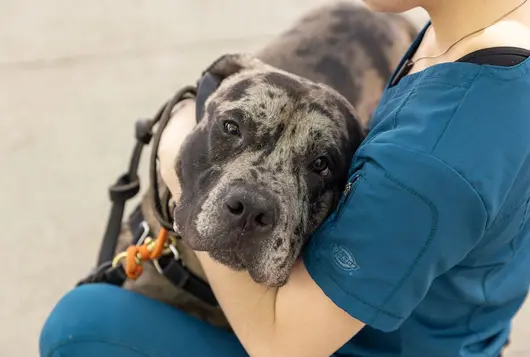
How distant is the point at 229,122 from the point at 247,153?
85 mm

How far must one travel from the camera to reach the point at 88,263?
2.78 m

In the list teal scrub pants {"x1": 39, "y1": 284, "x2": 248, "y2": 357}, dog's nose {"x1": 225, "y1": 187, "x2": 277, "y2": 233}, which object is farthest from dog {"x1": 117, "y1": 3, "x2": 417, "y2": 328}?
teal scrub pants {"x1": 39, "y1": 284, "x2": 248, "y2": 357}

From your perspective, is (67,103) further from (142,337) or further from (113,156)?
(142,337)

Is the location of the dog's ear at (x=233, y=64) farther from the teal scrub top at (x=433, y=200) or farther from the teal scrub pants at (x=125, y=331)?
the teal scrub pants at (x=125, y=331)

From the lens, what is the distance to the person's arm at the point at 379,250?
44.5 inches

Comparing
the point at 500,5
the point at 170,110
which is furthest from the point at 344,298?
the point at 170,110

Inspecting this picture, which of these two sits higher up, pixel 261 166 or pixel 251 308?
pixel 261 166

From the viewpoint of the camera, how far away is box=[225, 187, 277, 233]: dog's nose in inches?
51.1

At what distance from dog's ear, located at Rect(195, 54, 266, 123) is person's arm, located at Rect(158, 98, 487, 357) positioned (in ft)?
1.72

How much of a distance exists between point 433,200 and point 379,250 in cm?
13

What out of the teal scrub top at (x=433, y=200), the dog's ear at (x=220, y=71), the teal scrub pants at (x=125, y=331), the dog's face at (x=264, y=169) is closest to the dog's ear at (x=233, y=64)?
the dog's ear at (x=220, y=71)

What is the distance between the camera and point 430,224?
1.14 metres

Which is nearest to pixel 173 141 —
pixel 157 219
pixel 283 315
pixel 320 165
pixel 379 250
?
pixel 157 219

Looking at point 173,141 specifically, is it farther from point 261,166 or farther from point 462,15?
point 462,15
